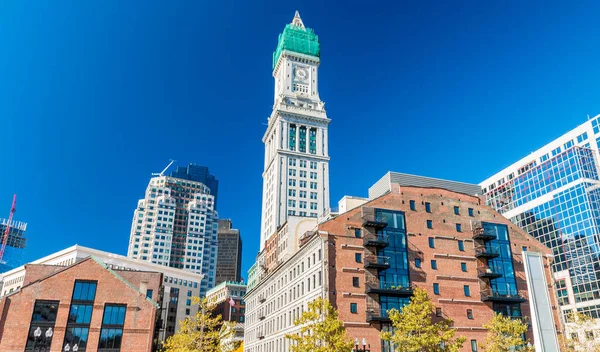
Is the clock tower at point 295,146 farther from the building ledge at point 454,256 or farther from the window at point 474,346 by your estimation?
the window at point 474,346

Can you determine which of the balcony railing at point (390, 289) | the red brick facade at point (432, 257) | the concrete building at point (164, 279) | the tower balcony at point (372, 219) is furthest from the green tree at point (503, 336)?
the concrete building at point (164, 279)

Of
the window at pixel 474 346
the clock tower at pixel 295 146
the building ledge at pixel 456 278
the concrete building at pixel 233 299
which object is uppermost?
the clock tower at pixel 295 146

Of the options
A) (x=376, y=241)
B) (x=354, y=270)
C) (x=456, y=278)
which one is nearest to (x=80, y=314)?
(x=354, y=270)

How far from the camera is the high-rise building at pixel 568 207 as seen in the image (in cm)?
10750

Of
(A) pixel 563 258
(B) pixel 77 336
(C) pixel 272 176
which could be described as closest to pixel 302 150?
(C) pixel 272 176

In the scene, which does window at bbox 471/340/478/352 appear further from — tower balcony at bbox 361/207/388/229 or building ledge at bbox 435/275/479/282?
tower balcony at bbox 361/207/388/229

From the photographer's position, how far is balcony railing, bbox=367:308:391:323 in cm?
6147

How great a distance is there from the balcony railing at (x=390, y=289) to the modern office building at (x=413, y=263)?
0.13 m

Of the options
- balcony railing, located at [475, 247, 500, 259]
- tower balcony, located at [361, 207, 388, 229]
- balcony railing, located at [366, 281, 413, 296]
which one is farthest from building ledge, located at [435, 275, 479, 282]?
tower balcony, located at [361, 207, 388, 229]

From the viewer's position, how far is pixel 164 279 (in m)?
160

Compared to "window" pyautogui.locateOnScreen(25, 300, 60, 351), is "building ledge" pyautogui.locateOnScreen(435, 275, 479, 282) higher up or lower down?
higher up

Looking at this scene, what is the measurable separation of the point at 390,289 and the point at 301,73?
139 metres

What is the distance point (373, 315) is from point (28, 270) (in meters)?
49.7

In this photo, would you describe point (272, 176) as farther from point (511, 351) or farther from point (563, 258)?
point (511, 351)
